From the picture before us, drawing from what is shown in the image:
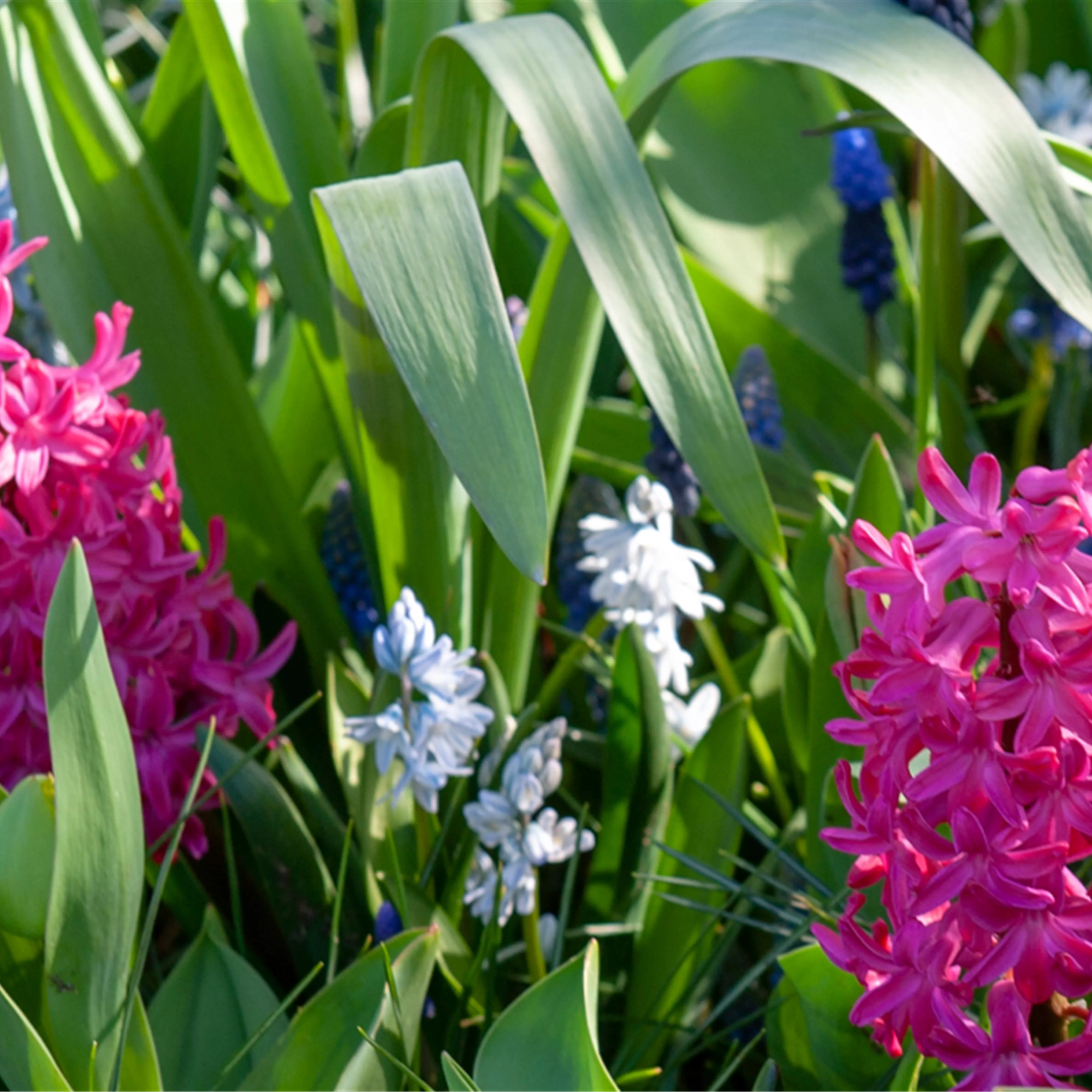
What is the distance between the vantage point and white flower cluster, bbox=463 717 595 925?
26.8 inches

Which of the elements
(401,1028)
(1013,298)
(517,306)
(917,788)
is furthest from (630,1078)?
(1013,298)

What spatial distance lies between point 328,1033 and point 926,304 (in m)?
0.65

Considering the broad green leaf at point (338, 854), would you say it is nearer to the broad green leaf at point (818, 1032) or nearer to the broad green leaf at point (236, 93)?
the broad green leaf at point (818, 1032)

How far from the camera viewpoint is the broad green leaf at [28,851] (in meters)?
0.58

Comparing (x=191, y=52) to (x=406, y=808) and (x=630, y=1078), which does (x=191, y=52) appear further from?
(x=630, y=1078)

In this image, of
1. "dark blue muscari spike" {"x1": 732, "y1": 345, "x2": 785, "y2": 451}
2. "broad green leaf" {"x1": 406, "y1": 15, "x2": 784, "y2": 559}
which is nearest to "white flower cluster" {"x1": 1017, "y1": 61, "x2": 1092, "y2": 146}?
"dark blue muscari spike" {"x1": 732, "y1": 345, "x2": 785, "y2": 451}

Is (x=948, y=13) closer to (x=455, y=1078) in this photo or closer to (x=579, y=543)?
(x=579, y=543)

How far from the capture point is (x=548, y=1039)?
0.55 m

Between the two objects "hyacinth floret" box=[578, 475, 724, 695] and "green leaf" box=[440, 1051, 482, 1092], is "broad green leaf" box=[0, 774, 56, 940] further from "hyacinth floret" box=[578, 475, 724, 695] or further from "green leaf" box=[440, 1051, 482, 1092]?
"hyacinth floret" box=[578, 475, 724, 695]

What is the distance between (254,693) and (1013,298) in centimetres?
110

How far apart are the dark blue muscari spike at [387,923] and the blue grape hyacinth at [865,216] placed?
736mm

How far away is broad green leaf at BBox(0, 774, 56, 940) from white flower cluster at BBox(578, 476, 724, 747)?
0.33m

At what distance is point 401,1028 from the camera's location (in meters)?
0.60

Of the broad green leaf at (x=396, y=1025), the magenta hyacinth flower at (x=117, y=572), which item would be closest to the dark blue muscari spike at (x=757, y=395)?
the magenta hyacinth flower at (x=117, y=572)
